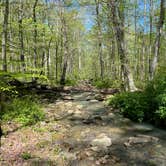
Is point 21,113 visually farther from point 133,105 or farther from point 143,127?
→ point 143,127

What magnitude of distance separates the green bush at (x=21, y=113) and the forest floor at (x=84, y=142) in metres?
0.31

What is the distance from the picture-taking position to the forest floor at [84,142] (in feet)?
22.0

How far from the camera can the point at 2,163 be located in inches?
258

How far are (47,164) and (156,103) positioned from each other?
4.85 m

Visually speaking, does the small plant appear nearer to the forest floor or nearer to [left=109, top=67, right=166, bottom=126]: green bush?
the forest floor

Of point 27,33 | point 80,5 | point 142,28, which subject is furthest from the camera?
point 142,28

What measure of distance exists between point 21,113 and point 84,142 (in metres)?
2.98

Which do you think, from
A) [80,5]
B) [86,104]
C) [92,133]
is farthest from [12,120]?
[80,5]

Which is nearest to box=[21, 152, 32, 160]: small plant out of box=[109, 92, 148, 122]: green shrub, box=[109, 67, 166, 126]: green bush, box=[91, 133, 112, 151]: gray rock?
box=[91, 133, 112, 151]: gray rock

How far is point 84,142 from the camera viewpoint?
26.0ft

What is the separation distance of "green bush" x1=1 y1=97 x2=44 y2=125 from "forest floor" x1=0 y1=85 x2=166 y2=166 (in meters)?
0.31

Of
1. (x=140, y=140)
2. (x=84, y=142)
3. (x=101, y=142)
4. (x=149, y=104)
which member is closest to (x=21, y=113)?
(x=84, y=142)

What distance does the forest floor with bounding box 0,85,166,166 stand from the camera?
22.0ft

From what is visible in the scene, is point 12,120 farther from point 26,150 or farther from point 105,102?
point 105,102
